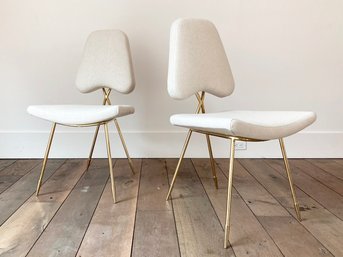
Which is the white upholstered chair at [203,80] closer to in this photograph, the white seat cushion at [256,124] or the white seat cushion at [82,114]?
the white seat cushion at [256,124]

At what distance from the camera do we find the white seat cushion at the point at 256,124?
1076 mm

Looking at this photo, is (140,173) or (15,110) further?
(15,110)

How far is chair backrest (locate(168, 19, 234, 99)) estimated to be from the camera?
4.95 feet

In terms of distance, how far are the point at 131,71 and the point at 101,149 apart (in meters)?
0.73

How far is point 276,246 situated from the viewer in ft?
3.64

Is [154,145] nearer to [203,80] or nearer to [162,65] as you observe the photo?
[162,65]

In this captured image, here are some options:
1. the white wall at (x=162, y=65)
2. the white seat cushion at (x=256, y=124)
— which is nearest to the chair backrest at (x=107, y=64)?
the white wall at (x=162, y=65)

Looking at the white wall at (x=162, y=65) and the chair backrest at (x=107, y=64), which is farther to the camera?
the white wall at (x=162, y=65)

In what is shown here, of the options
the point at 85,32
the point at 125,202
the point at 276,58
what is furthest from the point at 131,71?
the point at 276,58

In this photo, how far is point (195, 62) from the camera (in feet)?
5.15

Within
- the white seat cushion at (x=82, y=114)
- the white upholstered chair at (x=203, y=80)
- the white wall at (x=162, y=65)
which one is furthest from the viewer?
the white wall at (x=162, y=65)

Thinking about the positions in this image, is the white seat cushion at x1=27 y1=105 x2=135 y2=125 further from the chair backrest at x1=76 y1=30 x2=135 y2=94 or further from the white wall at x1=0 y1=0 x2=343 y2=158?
the white wall at x1=0 y1=0 x2=343 y2=158

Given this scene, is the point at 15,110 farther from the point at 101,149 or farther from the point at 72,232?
the point at 72,232

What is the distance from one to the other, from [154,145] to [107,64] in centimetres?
73
